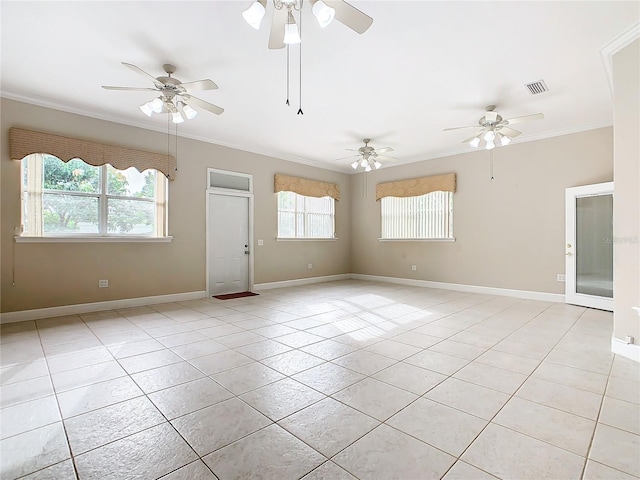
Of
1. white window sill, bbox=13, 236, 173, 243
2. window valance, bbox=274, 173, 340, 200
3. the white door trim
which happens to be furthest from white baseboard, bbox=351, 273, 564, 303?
white window sill, bbox=13, 236, 173, 243

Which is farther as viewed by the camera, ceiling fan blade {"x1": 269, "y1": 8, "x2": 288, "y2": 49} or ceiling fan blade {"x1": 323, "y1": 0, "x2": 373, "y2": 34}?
ceiling fan blade {"x1": 269, "y1": 8, "x2": 288, "y2": 49}

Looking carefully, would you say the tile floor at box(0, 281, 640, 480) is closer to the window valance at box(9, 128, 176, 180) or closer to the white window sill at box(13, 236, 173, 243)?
the white window sill at box(13, 236, 173, 243)

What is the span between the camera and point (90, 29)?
286cm

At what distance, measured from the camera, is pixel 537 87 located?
387 centimetres

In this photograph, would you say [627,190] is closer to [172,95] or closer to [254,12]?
[254,12]

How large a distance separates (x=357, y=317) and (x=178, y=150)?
13.6ft

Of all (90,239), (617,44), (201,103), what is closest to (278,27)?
(201,103)

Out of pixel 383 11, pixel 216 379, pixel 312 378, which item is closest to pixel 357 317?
pixel 312 378

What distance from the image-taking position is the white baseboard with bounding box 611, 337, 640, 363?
2.92 meters

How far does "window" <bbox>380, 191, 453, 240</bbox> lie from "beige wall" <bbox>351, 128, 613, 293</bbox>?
0.65 ft

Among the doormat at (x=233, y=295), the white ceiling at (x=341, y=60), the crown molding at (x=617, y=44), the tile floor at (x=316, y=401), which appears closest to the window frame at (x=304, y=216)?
the doormat at (x=233, y=295)

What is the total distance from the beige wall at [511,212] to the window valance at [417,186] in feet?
0.57

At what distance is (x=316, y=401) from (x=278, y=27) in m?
2.62

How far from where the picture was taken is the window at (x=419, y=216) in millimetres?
6953
